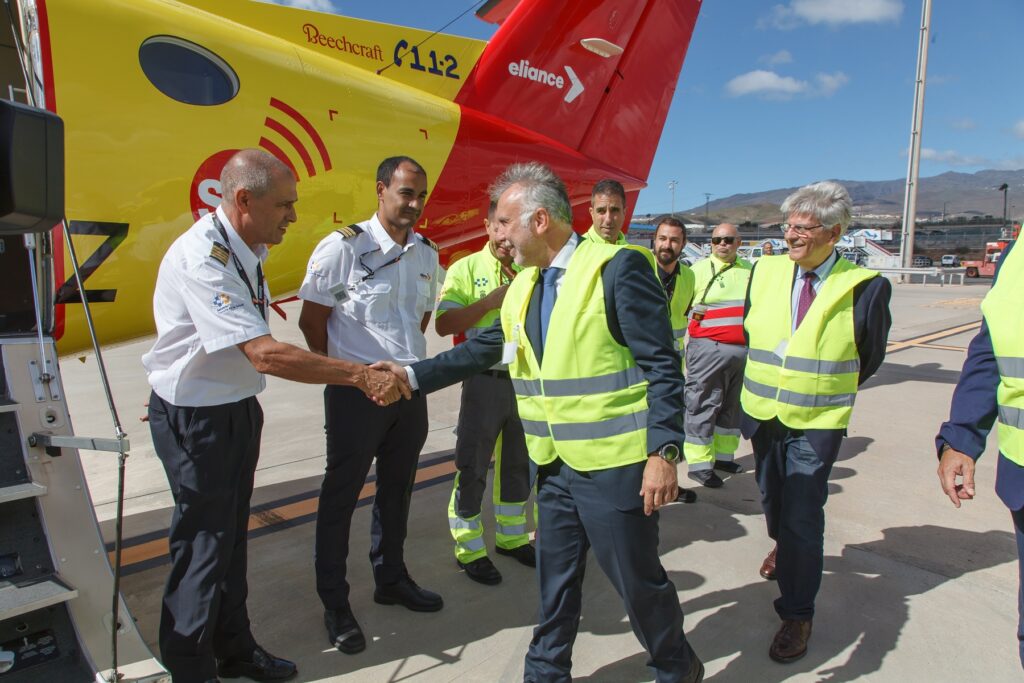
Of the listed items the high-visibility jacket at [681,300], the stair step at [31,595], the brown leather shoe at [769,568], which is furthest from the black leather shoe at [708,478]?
the stair step at [31,595]

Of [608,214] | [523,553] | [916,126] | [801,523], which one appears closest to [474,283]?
[608,214]

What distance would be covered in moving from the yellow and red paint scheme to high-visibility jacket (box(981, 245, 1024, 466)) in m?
3.22

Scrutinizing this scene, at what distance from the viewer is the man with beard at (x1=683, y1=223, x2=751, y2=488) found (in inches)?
182

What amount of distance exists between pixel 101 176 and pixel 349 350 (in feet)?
4.72

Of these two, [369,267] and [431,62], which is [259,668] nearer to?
[369,267]

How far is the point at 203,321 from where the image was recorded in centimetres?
213

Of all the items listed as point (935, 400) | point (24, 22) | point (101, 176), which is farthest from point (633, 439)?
point (935, 400)

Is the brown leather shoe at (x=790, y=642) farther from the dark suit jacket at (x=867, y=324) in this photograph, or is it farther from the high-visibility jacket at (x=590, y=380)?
the high-visibility jacket at (x=590, y=380)

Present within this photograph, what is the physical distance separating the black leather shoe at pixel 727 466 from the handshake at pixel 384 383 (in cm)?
304

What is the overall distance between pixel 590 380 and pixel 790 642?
1506mm

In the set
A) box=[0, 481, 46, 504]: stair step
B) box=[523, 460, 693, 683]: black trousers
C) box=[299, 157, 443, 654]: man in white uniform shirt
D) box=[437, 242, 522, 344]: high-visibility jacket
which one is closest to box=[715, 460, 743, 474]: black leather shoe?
box=[437, 242, 522, 344]: high-visibility jacket

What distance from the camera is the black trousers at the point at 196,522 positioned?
2.18 metres

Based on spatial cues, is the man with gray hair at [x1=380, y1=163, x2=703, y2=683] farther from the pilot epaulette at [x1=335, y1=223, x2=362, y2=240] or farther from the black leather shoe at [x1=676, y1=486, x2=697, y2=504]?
the black leather shoe at [x1=676, y1=486, x2=697, y2=504]

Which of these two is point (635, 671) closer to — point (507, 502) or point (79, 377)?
point (507, 502)
